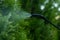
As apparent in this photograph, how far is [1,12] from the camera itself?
1810 mm

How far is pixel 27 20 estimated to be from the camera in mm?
2549

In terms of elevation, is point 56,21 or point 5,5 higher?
point 5,5

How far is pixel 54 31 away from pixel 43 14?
1.32 ft

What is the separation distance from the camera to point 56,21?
3066 millimetres

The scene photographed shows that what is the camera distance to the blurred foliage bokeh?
1.78 m

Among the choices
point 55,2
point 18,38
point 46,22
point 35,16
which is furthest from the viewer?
point 55,2

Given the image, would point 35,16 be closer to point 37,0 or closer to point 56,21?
point 37,0

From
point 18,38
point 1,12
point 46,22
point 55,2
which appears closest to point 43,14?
point 46,22

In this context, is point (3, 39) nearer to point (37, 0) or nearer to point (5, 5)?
point (5, 5)

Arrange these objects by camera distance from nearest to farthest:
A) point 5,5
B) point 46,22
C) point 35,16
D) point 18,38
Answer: point 5,5
point 18,38
point 35,16
point 46,22

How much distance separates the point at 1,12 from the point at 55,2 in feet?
4.26

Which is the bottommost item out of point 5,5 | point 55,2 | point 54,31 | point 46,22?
point 54,31

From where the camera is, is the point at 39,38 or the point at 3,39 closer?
the point at 3,39

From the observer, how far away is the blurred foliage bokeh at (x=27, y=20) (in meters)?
1.78
